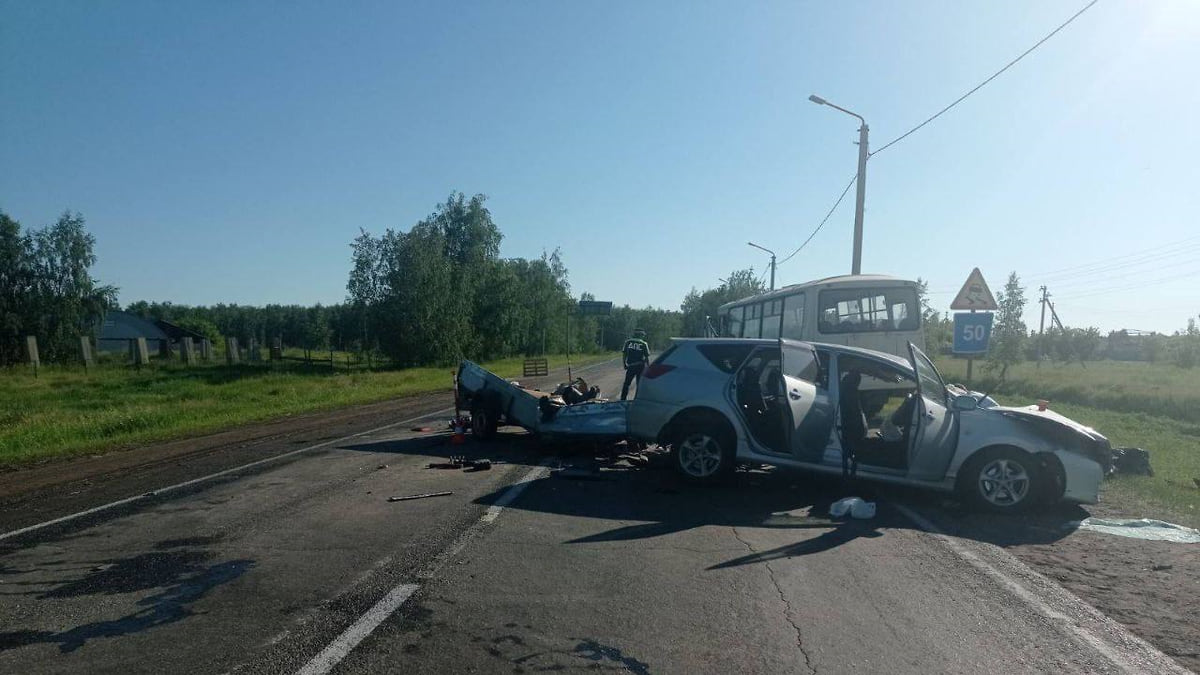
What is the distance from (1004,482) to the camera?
26.0 feet

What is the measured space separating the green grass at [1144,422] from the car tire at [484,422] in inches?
347

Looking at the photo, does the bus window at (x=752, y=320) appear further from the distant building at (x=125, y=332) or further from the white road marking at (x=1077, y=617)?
the distant building at (x=125, y=332)

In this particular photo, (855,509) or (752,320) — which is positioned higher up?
(752,320)

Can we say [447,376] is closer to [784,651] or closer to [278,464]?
[278,464]

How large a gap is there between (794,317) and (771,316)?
2034 millimetres

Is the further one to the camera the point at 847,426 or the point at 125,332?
the point at 125,332

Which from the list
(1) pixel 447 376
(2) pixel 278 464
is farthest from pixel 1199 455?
(1) pixel 447 376

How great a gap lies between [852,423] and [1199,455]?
9976 mm

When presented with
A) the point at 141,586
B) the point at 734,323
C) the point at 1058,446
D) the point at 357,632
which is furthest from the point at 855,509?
the point at 734,323

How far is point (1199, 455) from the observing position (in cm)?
1390

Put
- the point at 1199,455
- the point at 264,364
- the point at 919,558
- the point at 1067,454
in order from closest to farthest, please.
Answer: the point at 919,558
the point at 1067,454
the point at 1199,455
the point at 264,364

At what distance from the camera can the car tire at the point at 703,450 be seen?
29.0 feet

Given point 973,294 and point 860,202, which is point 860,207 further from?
point 973,294

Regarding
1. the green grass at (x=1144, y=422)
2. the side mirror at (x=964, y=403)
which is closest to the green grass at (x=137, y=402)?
the side mirror at (x=964, y=403)
